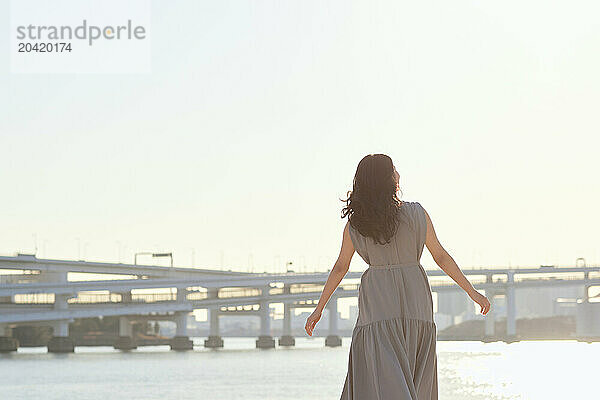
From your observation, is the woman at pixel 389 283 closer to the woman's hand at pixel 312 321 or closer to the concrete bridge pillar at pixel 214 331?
the woman's hand at pixel 312 321

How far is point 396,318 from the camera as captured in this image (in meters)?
5.43

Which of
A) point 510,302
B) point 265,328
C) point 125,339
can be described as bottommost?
point 125,339

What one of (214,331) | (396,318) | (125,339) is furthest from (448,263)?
(214,331)

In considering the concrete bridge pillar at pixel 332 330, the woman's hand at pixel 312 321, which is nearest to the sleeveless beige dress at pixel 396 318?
the woman's hand at pixel 312 321

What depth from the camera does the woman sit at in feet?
17.6

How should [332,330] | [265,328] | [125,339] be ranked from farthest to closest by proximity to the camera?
[332,330]
[265,328]
[125,339]

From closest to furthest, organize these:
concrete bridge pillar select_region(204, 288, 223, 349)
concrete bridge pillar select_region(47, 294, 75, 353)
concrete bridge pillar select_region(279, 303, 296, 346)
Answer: concrete bridge pillar select_region(47, 294, 75, 353), concrete bridge pillar select_region(204, 288, 223, 349), concrete bridge pillar select_region(279, 303, 296, 346)

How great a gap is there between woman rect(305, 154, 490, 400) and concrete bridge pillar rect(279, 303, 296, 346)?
81720 millimetres

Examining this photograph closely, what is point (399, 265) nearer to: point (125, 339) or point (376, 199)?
point (376, 199)

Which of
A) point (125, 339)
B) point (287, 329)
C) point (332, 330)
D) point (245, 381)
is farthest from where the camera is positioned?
point (287, 329)

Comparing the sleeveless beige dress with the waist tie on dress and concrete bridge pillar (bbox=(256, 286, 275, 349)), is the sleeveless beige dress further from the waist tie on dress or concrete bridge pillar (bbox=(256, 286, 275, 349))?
concrete bridge pillar (bbox=(256, 286, 275, 349))

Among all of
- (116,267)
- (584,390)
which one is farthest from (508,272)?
(584,390)

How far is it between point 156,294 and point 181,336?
4.34m

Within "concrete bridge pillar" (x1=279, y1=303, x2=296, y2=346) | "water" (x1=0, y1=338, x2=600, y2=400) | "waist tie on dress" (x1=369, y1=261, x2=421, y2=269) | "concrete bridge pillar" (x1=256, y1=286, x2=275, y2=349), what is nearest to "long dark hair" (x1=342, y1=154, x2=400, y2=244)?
"waist tie on dress" (x1=369, y1=261, x2=421, y2=269)
